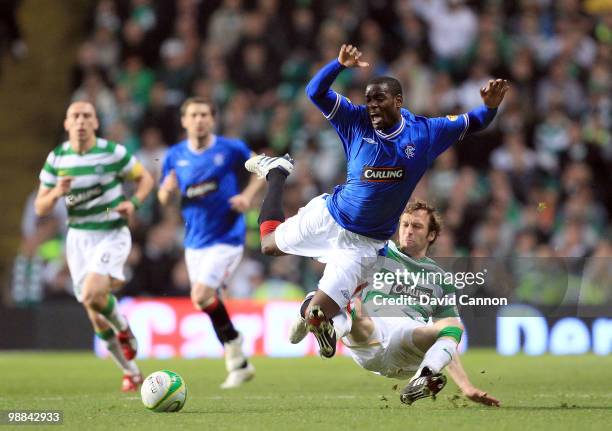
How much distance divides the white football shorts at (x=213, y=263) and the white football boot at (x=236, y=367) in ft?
1.85

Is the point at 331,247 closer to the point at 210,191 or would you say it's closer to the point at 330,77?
the point at 330,77

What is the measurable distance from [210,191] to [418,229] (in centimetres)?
345

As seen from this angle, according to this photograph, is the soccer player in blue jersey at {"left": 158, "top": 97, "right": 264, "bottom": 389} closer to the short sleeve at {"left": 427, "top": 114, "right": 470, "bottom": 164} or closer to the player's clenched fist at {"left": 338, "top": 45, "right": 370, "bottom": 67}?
the short sleeve at {"left": 427, "top": 114, "right": 470, "bottom": 164}

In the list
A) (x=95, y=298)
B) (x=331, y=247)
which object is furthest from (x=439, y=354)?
(x=95, y=298)

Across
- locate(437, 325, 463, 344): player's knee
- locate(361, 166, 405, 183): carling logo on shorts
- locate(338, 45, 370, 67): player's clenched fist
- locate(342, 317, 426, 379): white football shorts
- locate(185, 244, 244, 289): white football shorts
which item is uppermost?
locate(338, 45, 370, 67): player's clenched fist

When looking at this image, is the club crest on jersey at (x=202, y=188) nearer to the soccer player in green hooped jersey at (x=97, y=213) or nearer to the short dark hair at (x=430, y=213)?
the soccer player in green hooped jersey at (x=97, y=213)

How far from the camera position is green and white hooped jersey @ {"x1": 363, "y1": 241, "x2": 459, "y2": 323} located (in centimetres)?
800

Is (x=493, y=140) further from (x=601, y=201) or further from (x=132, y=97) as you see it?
(x=132, y=97)

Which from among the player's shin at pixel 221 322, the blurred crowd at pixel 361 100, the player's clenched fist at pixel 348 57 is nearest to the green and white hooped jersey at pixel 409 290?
the player's clenched fist at pixel 348 57

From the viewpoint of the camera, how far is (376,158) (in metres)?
7.95

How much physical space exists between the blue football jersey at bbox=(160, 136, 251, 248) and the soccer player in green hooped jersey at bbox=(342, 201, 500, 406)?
299 cm

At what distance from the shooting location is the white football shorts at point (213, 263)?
35.7 ft

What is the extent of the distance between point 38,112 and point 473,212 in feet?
23.7

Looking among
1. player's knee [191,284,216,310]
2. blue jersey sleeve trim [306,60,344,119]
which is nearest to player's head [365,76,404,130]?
blue jersey sleeve trim [306,60,344,119]
